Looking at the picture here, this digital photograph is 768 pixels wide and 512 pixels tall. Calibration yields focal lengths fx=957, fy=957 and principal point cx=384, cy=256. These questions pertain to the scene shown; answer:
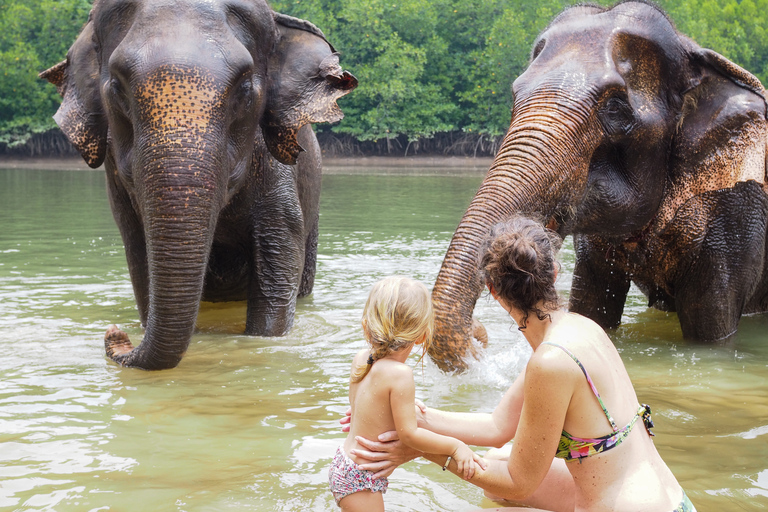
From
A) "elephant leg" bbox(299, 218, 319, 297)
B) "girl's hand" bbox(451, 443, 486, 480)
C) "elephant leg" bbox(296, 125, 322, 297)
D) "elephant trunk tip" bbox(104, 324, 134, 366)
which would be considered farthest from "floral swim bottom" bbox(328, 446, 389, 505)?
"elephant leg" bbox(299, 218, 319, 297)

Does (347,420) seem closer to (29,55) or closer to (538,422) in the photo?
(538,422)

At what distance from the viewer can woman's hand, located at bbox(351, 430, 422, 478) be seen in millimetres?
3352

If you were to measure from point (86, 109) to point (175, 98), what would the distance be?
3.98 feet

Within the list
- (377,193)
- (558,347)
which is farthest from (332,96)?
(377,193)

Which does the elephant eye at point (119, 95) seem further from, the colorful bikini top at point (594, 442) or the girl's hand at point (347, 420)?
the colorful bikini top at point (594, 442)

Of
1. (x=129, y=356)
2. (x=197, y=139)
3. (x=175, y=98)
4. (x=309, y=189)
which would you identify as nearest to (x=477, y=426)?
(x=197, y=139)

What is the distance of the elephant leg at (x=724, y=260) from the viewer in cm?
607

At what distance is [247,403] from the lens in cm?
506

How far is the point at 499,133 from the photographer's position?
48.0 metres

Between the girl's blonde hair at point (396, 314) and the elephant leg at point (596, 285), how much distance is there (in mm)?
3577

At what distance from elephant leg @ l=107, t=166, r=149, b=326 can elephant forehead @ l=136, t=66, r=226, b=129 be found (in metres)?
1.34

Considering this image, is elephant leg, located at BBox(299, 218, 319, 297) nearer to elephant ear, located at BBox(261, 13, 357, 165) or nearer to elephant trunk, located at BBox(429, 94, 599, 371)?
elephant ear, located at BBox(261, 13, 357, 165)

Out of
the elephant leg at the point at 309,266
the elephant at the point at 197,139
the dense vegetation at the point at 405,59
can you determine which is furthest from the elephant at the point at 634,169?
the dense vegetation at the point at 405,59

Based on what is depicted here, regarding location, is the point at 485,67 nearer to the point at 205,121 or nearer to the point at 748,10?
the point at 748,10
